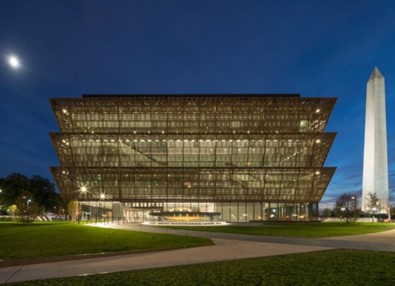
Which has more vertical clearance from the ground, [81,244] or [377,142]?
[377,142]

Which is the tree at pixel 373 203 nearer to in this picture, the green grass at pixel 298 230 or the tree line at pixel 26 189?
the green grass at pixel 298 230

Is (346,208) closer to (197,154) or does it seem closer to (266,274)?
(197,154)

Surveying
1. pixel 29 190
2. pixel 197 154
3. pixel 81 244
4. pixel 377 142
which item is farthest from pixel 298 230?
pixel 29 190

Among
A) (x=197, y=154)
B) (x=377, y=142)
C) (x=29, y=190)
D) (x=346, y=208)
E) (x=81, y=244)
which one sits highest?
(x=377, y=142)

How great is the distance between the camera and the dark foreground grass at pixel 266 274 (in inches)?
412

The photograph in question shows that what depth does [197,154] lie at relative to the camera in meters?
86.1

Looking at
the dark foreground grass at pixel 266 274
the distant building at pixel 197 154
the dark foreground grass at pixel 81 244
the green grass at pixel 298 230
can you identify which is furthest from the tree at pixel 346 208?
the dark foreground grass at pixel 266 274

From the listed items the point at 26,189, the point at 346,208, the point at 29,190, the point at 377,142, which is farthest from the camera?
the point at 377,142

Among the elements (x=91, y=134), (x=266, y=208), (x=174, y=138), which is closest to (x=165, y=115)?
(x=174, y=138)

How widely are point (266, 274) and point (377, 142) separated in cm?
10407

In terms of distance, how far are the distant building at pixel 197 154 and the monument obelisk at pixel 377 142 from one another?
27.2 meters

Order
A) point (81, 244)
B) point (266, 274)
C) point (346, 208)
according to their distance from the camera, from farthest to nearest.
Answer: point (346, 208) → point (81, 244) → point (266, 274)

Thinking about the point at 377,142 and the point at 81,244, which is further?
the point at 377,142

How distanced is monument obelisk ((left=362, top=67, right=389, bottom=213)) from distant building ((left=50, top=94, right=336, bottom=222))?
27200 mm
